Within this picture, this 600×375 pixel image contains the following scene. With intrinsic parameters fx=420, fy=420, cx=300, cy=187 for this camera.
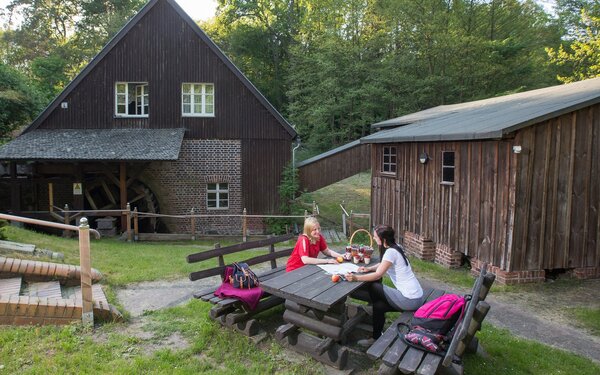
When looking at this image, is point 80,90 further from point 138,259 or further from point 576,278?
point 576,278

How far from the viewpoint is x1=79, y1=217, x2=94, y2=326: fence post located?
497cm

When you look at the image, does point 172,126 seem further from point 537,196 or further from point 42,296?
point 537,196

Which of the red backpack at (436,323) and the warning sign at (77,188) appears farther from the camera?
the warning sign at (77,188)

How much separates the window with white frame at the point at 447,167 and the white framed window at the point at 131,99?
1170 cm

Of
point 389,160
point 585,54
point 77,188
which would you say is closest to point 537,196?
point 389,160

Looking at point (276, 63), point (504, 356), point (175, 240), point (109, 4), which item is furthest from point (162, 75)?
point (109, 4)

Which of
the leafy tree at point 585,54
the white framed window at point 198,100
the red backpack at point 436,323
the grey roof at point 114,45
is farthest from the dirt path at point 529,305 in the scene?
the leafy tree at point 585,54

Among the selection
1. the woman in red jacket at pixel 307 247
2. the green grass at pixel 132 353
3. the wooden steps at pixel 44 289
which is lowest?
the green grass at pixel 132 353

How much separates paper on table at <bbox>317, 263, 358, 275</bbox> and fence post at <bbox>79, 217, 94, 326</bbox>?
2.81 metres

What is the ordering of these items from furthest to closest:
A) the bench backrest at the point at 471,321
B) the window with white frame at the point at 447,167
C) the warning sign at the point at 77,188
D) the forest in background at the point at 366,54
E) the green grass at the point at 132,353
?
1. the forest in background at the point at 366,54
2. the warning sign at the point at 77,188
3. the window with white frame at the point at 447,167
4. the green grass at the point at 132,353
5. the bench backrest at the point at 471,321

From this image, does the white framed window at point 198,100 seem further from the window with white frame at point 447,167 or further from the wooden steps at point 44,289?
the wooden steps at point 44,289

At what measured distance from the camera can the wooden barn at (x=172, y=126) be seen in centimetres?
1606

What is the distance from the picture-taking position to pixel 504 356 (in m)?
4.84

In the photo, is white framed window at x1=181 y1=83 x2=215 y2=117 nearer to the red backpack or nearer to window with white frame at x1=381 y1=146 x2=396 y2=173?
window with white frame at x1=381 y1=146 x2=396 y2=173
